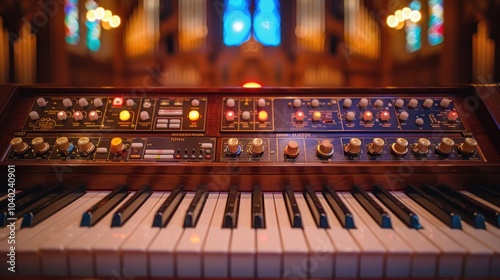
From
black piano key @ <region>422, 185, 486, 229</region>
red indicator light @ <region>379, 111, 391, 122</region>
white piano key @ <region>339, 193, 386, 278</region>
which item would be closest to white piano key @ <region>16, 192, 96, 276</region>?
white piano key @ <region>339, 193, 386, 278</region>

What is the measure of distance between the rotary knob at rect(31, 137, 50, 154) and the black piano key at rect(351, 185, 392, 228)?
4.02 ft

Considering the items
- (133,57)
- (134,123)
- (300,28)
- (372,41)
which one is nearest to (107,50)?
(133,57)

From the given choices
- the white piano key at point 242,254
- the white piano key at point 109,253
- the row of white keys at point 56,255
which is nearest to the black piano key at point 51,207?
the row of white keys at point 56,255

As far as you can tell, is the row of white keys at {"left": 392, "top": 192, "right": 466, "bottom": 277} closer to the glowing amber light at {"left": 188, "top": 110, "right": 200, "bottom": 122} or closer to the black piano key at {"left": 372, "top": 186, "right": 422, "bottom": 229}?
the black piano key at {"left": 372, "top": 186, "right": 422, "bottom": 229}

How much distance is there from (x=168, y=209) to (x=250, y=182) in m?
0.34

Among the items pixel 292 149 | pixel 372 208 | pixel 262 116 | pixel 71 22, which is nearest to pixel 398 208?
pixel 372 208

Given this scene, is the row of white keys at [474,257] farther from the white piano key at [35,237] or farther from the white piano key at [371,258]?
the white piano key at [35,237]

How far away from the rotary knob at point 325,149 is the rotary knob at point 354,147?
0.23 feet

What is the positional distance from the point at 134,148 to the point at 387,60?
388 cm

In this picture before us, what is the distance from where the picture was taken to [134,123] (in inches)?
44.0

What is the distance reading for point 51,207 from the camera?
821 millimetres

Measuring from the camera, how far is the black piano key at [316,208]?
2.33 feet

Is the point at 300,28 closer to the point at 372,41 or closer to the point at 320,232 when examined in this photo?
the point at 372,41

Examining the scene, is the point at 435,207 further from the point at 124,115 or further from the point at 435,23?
the point at 435,23
